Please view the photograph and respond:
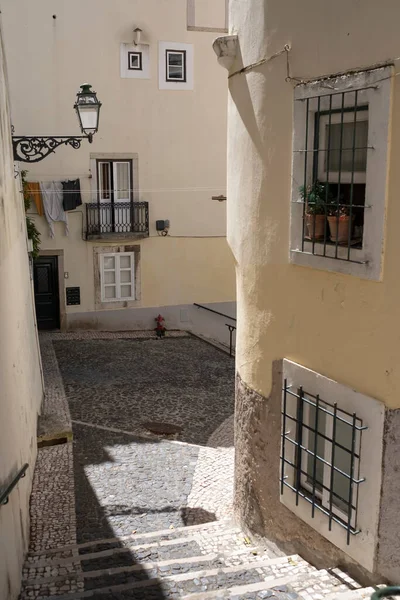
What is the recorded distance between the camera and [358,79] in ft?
14.8

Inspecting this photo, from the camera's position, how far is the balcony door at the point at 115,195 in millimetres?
18969

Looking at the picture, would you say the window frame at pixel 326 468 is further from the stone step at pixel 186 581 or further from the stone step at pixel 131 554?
the stone step at pixel 131 554

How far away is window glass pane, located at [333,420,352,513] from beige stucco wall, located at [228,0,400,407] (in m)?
0.42

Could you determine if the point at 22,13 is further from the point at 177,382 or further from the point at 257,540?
the point at 257,540

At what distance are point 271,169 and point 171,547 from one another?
3.99 m

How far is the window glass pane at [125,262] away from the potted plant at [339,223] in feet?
48.9

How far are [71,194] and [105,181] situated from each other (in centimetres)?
119

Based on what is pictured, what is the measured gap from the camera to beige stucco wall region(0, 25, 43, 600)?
5502mm

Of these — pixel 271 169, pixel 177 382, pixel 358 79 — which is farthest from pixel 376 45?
pixel 177 382

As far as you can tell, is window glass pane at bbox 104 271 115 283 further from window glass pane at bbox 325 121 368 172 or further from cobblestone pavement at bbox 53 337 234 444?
window glass pane at bbox 325 121 368 172

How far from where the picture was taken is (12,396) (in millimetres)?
7070

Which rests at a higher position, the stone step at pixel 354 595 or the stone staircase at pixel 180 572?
the stone step at pixel 354 595

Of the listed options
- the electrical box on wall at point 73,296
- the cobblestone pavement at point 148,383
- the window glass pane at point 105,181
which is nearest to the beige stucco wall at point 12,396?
the cobblestone pavement at point 148,383

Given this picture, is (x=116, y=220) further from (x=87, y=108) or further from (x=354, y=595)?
(x=354, y=595)
